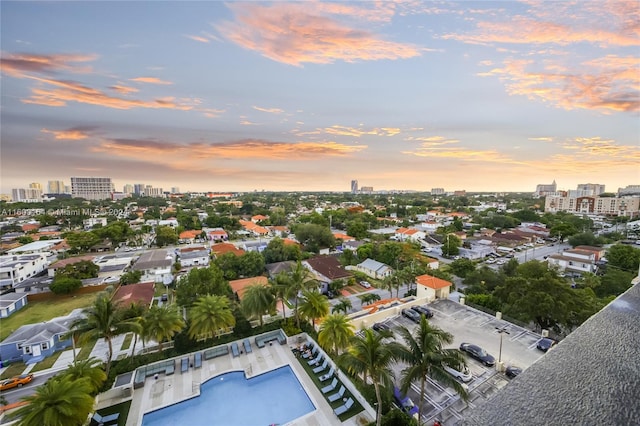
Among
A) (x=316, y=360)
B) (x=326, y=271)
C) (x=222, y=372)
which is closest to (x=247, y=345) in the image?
(x=222, y=372)

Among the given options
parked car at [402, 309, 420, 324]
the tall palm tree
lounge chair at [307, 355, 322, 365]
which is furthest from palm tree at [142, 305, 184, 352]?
parked car at [402, 309, 420, 324]

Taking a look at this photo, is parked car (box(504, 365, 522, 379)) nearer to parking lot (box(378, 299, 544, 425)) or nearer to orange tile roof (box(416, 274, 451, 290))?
parking lot (box(378, 299, 544, 425))

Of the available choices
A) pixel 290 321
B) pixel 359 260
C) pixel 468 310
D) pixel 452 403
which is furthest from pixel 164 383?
pixel 359 260

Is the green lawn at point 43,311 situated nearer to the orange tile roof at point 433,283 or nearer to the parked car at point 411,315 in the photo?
the parked car at point 411,315

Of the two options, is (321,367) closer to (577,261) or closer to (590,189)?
(577,261)

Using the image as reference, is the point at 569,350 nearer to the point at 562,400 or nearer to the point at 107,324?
the point at 562,400

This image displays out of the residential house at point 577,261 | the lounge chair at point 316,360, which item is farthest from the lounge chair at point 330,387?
the residential house at point 577,261

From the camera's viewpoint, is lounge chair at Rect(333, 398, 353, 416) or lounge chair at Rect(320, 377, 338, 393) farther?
lounge chair at Rect(320, 377, 338, 393)
